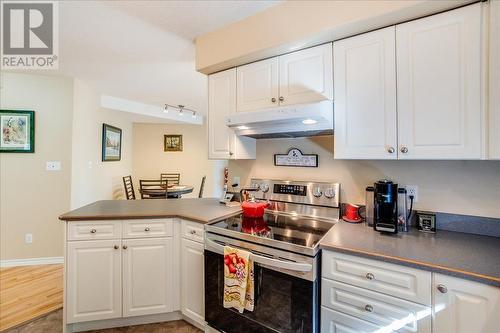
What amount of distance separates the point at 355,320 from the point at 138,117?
17.2ft

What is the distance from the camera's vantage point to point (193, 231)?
1.84 meters

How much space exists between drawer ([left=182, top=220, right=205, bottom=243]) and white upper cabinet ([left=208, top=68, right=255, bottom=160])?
25.4 inches

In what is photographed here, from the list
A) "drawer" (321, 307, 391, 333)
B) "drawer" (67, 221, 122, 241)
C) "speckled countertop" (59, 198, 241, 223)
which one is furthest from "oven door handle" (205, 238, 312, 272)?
"drawer" (67, 221, 122, 241)

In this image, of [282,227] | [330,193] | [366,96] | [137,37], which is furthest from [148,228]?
[366,96]

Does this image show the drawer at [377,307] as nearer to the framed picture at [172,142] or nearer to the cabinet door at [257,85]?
the cabinet door at [257,85]

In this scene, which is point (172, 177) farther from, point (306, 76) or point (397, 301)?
point (397, 301)

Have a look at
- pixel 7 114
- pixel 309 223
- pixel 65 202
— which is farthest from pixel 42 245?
pixel 309 223

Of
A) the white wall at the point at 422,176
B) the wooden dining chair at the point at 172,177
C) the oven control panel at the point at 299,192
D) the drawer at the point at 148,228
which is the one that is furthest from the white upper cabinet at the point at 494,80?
the wooden dining chair at the point at 172,177

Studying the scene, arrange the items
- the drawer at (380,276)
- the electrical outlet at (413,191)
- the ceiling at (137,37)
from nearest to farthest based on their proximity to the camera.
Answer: the drawer at (380,276), the electrical outlet at (413,191), the ceiling at (137,37)

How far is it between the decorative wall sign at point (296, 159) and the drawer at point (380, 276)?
2.83ft

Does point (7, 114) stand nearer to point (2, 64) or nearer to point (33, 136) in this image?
point (33, 136)

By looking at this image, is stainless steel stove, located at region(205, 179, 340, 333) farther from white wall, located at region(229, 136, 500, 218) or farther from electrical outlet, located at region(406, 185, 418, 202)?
electrical outlet, located at region(406, 185, 418, 202)

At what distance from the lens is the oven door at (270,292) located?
1292 millimetres

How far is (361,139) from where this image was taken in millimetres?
1533
